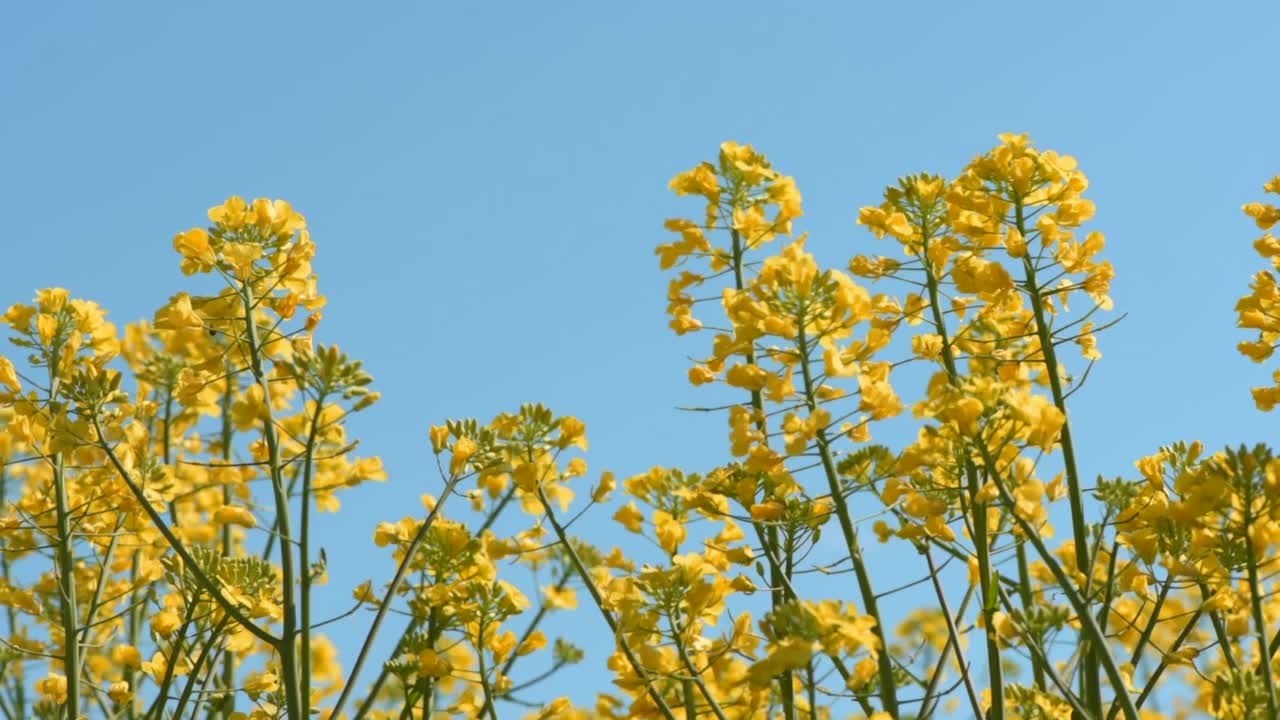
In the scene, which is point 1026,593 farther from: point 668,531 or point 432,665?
point 432,665

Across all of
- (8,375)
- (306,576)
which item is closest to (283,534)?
(306,576)

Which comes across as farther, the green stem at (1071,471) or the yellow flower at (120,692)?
the yellow flower at (120,692)

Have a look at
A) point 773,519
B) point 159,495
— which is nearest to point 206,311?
point 159,495

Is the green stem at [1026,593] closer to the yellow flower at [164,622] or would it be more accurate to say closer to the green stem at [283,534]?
the green stem at [283,534]

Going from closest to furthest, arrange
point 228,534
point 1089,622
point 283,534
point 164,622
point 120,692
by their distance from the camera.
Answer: point 1089,622
point 283,534
point 164,622
point 120,692
point 228,534

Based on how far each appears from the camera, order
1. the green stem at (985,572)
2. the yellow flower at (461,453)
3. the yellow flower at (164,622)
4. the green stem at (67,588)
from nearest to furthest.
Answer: the green stem at (985,572) < the yellow flower at (461,453) < the green stem at (67,588) < the yellow flower at (164,622)

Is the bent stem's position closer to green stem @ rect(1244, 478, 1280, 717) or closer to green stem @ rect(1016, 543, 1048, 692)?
green stem @ rect(1016, 543, 1048, 692)

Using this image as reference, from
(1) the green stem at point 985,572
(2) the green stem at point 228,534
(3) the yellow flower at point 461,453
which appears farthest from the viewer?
(2) the green stem at point 228,534

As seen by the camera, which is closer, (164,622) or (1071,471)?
(1071,471)

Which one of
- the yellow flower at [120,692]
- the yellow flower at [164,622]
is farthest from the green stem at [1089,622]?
the yellow flower at [120,692]

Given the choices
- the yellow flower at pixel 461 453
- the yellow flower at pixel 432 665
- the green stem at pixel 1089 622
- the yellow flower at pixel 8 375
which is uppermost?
the yellow flower at pixel 8 375

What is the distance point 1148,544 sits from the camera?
351cm

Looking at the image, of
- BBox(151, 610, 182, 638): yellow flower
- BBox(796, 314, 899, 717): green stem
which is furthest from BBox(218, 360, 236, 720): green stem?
BBox(796, 314, 899, 717): green stem

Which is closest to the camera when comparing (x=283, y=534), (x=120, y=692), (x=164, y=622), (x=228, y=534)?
(x=283, y=534)
